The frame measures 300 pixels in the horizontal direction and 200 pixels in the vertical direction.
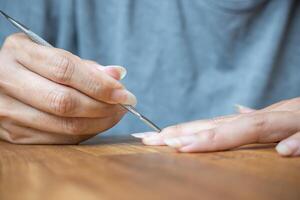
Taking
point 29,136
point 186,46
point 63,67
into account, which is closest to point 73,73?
point 63,67

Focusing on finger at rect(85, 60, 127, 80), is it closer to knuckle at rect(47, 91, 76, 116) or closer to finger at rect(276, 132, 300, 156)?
knuckle at rect(47, 91, 76, 116)

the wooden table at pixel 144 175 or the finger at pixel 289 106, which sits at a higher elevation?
the finger at pixel 289 106

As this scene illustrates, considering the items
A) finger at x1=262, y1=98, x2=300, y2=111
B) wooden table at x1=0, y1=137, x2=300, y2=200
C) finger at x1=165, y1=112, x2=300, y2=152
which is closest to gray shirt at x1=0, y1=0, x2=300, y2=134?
finger at x1=262, y1=98, x2=300, y2=111

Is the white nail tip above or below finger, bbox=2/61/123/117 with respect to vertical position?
above

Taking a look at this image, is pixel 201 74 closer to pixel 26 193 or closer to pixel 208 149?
pixel 208 149

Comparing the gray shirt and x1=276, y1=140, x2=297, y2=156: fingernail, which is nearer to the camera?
x1=276, y1=140, x2=297, y2=156: fingernail

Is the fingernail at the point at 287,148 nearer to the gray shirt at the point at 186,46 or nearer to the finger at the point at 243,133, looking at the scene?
the finger at the point at 243,133

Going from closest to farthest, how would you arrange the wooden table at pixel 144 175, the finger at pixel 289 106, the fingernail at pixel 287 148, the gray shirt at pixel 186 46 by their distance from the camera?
the wooden table at pixel 144 175 < the fingernail at pixel 287 148 < the finger at pixel 289 106 < the gray shirt at pixel 186 46

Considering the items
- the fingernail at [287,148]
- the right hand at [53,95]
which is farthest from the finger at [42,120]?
the fingernail at [287,148]

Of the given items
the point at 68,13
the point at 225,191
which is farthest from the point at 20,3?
the point at 225,191
